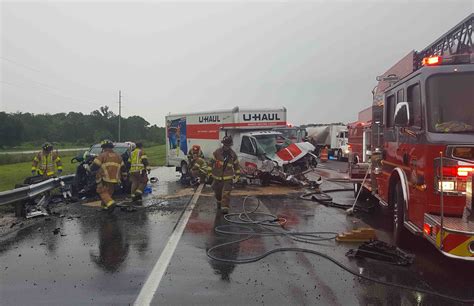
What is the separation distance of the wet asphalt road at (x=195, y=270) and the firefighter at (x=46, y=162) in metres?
4.19

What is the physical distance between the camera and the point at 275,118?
1716cm

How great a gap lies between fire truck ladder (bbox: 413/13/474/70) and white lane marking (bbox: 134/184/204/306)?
16.1 ft

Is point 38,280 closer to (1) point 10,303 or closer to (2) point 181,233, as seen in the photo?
(1) point 10,303

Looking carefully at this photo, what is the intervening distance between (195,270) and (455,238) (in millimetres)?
3045

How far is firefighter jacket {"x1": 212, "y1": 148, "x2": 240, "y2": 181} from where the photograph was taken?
9.81 metres

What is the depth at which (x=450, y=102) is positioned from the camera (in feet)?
17.4

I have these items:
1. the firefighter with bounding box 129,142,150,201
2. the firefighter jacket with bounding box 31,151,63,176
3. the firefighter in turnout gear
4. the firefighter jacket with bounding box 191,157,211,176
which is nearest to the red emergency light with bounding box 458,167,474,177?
the firefighter with bounding box 129,142,150,201

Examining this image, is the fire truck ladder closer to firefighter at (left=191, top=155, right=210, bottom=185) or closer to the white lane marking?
the white lane marking

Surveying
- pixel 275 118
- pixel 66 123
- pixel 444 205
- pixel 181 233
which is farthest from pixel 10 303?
pixel 66 123

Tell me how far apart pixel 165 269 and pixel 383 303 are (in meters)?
2.68

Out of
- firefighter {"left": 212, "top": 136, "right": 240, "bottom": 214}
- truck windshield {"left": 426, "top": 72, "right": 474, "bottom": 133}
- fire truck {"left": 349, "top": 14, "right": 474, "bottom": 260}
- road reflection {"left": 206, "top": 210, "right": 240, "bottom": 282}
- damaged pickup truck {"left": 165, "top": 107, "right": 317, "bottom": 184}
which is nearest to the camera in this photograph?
fire truck {"left": 349, "top": 14, "right": 474, "bottom": 260}

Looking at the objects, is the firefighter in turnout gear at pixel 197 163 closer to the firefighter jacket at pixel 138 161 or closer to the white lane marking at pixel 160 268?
the firefighter jacket at pixel 138 161

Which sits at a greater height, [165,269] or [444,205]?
[444,205]

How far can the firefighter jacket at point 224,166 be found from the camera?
9.81 meters
